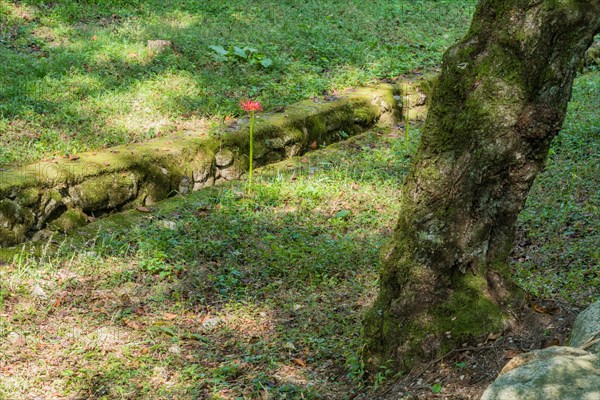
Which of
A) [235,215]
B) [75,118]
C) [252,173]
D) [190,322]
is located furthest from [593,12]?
[75,118]

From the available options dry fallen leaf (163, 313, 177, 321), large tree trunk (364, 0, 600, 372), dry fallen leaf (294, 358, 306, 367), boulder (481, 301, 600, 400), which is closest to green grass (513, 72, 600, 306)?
large tree trunk (364, 0, 600, 372)

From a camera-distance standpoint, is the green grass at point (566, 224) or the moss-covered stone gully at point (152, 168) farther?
the moss-covered stone gully at point (152, 168)

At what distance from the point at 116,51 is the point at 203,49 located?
102cm

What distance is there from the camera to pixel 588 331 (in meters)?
3.15

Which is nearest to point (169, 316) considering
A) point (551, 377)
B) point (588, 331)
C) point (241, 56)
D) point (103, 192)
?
point (103, 192)

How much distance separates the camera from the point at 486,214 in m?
3.56

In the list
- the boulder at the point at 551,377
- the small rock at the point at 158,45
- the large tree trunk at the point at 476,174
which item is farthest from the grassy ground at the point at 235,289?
the small rock at the point at 158,45

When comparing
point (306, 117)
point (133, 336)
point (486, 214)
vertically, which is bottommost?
point (133, 336)

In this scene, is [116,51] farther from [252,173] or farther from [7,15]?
[252,173]

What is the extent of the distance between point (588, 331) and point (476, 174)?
872 millimetres

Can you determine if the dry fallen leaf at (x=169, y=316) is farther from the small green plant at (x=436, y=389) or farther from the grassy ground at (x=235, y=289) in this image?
the small green plant at (x=436, y=389)

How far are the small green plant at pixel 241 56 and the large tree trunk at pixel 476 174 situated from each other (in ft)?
16.1

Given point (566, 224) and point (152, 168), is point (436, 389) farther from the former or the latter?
point (152, 168)

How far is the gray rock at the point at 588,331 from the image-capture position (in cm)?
298
